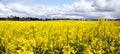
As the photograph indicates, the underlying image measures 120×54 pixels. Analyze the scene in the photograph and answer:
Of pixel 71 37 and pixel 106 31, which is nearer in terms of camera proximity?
pixel 71 37

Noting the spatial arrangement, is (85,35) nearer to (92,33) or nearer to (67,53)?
(92,33)

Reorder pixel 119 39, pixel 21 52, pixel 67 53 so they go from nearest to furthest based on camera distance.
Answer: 1. pixel 21 52
2. pixel 67 53
3. pixel 119 39

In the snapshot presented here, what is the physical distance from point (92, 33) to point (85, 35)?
0.24m

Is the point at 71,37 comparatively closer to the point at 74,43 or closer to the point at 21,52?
the point at 74,43

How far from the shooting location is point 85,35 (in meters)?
9.84

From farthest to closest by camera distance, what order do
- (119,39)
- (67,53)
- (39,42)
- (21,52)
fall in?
(119,39), (39,42), (67,53), (21,52)

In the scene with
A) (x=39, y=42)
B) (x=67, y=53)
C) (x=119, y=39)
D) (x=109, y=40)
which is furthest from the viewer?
(x=109, y=40)

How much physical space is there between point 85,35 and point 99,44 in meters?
2.38

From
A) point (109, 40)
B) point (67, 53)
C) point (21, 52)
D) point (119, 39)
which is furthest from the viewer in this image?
point (109, 40)

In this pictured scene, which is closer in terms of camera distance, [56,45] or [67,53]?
[67,53]

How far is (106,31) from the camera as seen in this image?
9.76 metres

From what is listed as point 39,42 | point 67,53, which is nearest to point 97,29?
point 39,42

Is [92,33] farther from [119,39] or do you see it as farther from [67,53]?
[67,53]

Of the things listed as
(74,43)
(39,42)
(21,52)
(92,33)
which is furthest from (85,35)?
(21,52)
